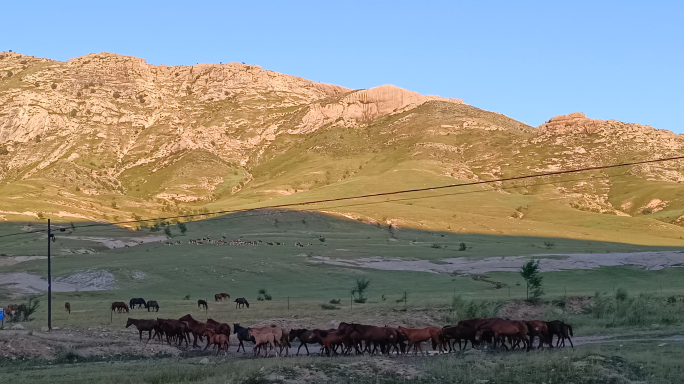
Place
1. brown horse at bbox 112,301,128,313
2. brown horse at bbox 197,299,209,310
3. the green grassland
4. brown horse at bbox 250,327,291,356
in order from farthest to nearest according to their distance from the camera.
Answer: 1. the green grassland
2. brown horse at bbox 197,299,209,310
3. brown horse at bbox 112,301,128,313
4. brown horse at bbox 250,327,291,356

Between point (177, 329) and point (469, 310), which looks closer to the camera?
point (177, 329)

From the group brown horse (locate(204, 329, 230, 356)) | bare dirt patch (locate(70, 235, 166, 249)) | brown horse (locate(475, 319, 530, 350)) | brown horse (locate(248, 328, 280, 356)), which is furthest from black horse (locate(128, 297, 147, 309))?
bare dirt patch (locate(70, 235, 166, 249))

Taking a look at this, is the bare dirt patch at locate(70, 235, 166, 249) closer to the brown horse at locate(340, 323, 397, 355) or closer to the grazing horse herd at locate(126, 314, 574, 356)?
the grazing horse herd at locate(126, 314, 574, 356)

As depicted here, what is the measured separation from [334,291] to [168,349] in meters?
33.4

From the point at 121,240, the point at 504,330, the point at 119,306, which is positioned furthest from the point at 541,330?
the point at 121,240

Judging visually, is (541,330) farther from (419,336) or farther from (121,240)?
(121,240)

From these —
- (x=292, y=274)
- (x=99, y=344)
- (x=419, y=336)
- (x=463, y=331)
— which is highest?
(x=292, y=274)

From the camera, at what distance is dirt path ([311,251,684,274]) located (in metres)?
76.9

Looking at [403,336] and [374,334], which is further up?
[374,334]

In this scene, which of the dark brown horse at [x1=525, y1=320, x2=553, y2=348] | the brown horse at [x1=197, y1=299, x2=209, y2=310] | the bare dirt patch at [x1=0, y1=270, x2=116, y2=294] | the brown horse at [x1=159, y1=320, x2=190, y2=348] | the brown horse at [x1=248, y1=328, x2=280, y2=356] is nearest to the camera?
the dark brown horse at [x1=525, y1=320, x2=553, y2=348]

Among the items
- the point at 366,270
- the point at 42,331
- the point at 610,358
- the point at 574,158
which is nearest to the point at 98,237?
the point at 366,270

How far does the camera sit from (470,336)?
97.3 feet

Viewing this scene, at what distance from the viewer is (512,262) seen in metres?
81.0

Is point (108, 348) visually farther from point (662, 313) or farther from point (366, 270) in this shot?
point (366, 270)
